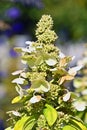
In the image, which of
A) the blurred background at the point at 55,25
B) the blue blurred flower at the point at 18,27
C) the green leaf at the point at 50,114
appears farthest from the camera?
the blue blurred flower at the point at 18,27

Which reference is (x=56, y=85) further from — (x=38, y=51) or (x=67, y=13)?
(x=67, y=13)

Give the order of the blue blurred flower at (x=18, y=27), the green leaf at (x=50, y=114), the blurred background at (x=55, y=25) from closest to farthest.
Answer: the green leaf at (x=50, y=114) → the blurred background at (x=55, y=25) → the blue blurred flower at (x=18, y=27)

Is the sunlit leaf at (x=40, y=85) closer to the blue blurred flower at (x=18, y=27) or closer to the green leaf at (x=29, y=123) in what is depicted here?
the green leaf at (x=29, y=123)

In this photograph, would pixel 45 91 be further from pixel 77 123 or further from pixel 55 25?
pixel 55 25

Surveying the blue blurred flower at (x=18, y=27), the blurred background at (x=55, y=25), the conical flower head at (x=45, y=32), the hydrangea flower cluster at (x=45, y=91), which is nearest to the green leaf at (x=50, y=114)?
the hydrangea flower cluster at (x=45, y=91)

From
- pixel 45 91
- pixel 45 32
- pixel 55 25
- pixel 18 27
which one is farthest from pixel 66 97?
pixel 18 27

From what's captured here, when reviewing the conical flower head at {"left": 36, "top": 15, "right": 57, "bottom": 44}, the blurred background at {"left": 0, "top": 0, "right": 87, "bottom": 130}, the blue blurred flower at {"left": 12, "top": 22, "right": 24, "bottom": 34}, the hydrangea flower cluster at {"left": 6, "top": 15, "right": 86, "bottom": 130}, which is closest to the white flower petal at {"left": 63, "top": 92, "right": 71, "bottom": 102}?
the hydrangea flower cluster at {"left": 6, "top": 15, "right": 86, "bottom": 130}

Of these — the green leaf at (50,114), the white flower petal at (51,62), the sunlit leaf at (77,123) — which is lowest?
the sunlit leaf at (77,123)

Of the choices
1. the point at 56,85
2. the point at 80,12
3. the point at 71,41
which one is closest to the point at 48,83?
the point at 56,85
